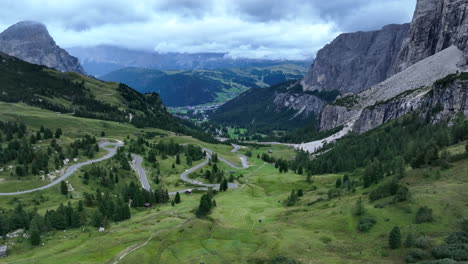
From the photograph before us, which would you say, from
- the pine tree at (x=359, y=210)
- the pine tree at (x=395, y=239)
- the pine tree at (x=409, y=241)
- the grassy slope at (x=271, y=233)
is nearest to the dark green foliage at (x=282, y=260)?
the grassy slope at (x=271, y=233)

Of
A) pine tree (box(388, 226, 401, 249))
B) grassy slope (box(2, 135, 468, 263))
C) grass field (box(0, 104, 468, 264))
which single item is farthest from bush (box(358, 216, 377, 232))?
pine tree (box(388, 226, 401, 249))

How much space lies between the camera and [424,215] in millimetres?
72625

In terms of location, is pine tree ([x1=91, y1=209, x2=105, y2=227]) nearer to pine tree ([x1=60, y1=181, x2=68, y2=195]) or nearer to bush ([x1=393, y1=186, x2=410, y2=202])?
pine tree ([x1=60, y1=181, x2=68, y2=195])

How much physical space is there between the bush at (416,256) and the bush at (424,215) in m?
16.3

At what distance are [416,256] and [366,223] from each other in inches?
820

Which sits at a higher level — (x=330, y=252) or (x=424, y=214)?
(x=424, y=214)

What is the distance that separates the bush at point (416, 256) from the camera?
5703 cm

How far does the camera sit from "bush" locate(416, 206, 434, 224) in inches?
2837

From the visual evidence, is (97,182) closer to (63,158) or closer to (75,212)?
(63,158)

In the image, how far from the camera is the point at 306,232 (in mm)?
83375

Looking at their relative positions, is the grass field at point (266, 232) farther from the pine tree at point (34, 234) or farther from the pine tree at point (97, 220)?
the pine tree at point (97, 220)

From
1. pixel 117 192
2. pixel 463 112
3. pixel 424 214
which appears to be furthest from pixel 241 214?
pixel 463 112

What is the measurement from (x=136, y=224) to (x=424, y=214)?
301 feet

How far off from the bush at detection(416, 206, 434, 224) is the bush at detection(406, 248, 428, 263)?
16336 millimetres
